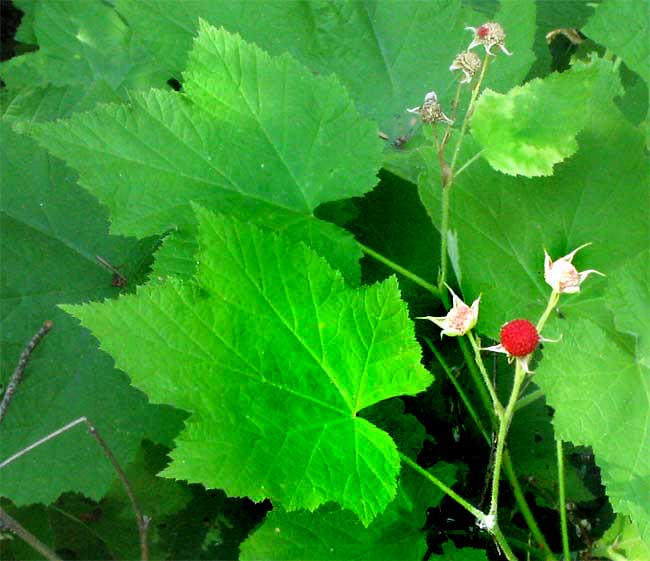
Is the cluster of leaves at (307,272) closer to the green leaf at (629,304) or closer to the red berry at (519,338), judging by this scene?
the green leaf at (629,304)

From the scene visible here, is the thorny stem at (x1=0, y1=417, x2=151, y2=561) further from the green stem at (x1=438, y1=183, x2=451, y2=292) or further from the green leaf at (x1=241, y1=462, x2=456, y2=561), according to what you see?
the green stem at (x1=438, y1=183, x2=451, y2=292)

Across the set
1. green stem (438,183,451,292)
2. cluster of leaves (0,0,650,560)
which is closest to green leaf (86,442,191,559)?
cluster of leaves (0,0,650,560)

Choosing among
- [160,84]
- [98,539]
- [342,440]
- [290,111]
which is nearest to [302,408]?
[342,440]

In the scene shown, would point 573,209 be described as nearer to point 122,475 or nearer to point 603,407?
point 603,407

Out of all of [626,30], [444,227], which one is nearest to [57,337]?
[444,227]

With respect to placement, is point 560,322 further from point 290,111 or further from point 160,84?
point 160,84

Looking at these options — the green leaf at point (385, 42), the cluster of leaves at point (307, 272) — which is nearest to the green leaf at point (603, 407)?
the cluster of leaves at point (307, 272)
